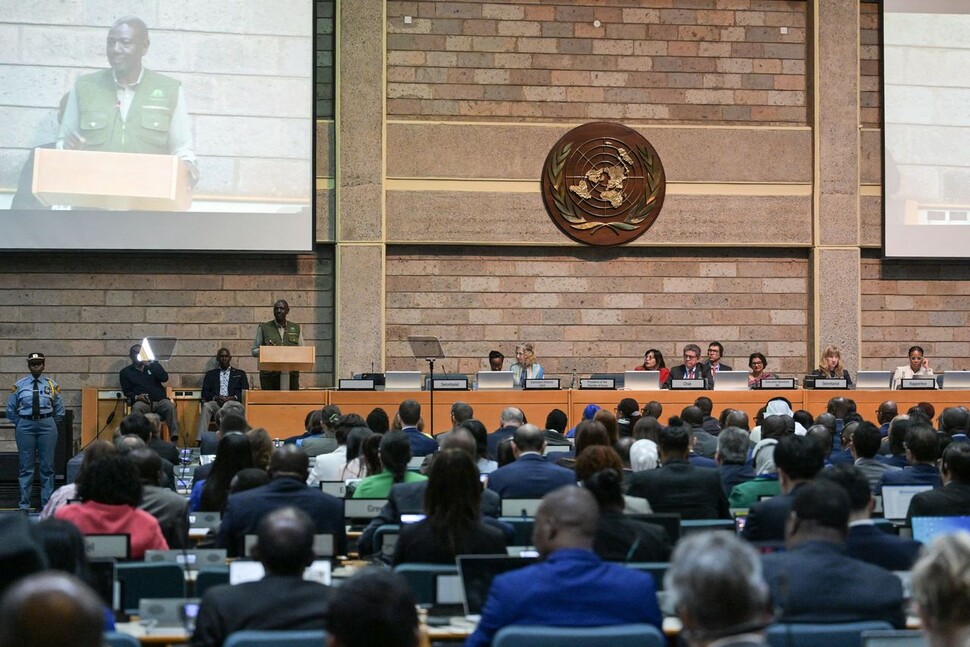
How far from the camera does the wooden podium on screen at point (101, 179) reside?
14797mm

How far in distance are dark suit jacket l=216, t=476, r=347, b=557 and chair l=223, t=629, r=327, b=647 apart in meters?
2.23

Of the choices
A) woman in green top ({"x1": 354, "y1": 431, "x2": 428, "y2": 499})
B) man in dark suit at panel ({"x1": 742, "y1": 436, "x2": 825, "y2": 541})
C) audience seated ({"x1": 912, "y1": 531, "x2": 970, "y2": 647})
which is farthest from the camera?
woman in green top ({"x1": 354, "y1": 431, "x2": 428, "y2": 499})

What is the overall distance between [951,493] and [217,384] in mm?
10422

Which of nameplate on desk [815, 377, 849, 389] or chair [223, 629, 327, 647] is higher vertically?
nameplate on desk [815, 377, 849, 389]

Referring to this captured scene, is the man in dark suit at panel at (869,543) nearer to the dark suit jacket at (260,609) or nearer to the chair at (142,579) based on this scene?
the dark suit jacket at (260,609)

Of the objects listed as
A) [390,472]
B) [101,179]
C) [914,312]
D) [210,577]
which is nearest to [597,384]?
[914,312]

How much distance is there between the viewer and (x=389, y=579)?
9.01 feet

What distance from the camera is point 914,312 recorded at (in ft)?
54.3

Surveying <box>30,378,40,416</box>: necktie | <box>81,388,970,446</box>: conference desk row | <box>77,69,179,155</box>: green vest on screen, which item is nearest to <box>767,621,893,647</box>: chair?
<box>81,388,970,446</box>: conference desk row

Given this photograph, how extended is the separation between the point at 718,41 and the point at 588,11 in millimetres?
1712

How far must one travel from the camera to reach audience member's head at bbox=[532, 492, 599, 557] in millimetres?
3828

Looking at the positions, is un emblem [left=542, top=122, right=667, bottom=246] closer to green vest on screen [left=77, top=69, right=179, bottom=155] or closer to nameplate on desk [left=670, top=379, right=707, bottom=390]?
nameplate on desk [left=670, top=379, right=707, bottom=390]

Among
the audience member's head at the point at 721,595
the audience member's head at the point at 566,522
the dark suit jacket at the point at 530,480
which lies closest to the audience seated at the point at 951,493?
the dark suit jacket at the point at 530,480

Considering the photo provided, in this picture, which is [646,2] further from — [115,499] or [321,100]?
[115,499]
